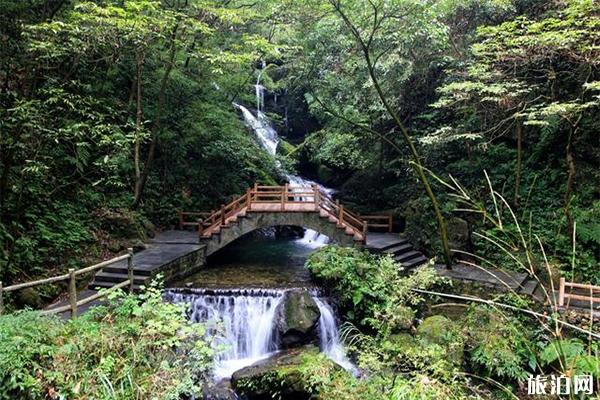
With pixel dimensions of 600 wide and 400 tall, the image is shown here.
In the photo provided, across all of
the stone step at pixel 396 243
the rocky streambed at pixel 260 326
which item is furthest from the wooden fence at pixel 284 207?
the rocky streambed at pixel 260 326

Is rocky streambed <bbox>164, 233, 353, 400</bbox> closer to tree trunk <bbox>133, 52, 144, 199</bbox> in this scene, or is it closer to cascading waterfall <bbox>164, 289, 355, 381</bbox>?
cascading waterfall <bbox>164, 289, 355, 381</bbox>

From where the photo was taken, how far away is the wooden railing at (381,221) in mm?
15656

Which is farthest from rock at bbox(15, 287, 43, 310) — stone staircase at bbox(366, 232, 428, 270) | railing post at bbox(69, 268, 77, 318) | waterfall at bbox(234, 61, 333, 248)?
waterfall at bbox(234, 61, 333, 248)

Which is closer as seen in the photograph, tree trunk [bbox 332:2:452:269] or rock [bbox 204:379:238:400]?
rock [bbox 204:379:238:400]

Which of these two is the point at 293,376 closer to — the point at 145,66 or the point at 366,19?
the point at 366,19

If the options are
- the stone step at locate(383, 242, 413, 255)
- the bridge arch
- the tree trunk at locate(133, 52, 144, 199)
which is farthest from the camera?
the bridge arch

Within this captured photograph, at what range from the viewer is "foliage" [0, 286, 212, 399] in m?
5.11

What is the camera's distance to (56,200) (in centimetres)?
1169

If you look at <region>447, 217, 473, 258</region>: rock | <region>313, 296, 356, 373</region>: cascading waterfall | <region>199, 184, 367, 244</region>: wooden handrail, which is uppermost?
<region>199, 184, 367, 244</region>: wooden handrail

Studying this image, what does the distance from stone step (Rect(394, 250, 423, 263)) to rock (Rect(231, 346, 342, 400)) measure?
5696 mm

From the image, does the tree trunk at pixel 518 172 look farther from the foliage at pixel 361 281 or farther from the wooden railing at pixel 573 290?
the foliage at pixel 361 281

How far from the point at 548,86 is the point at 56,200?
1528cm

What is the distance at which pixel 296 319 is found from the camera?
31.3 feet

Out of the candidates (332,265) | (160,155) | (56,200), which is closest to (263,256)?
(332,265)
